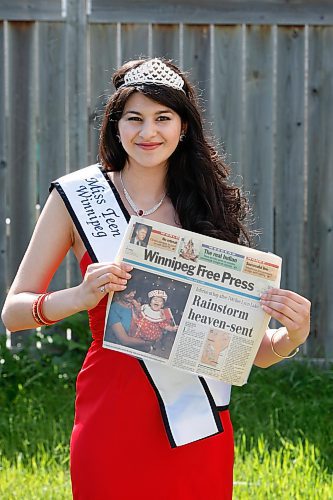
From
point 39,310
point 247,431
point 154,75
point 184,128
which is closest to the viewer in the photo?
point 39,310

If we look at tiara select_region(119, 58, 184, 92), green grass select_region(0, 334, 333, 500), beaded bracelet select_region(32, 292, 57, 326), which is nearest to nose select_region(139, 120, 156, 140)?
tiara select_region(119, 58, 184, 92)

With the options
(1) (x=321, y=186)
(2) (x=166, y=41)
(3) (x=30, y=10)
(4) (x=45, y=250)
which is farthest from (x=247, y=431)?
(3) (x=30, y=10)

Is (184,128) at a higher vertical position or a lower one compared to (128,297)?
higher

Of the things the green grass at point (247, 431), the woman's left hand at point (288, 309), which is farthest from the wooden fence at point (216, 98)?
the woman's left hand at point (288, 309)

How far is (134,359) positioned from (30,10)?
3.19 metres

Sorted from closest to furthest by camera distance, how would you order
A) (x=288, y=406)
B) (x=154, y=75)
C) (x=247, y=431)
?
(x=154, y=75) → (x=247, y=431) → (x=288, y=406)

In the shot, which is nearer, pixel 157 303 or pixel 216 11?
pixel 157 303

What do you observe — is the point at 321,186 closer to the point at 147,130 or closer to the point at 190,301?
→ the point at 147,130

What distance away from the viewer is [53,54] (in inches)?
211

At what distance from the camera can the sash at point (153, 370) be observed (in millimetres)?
2582

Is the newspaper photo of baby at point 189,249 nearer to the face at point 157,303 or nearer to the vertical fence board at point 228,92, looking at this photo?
the face at point 157,303

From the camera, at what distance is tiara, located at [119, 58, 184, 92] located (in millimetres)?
2641

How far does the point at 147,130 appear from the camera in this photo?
2566 millimetres

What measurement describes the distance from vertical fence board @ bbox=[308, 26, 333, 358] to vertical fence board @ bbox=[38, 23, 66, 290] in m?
1.32
